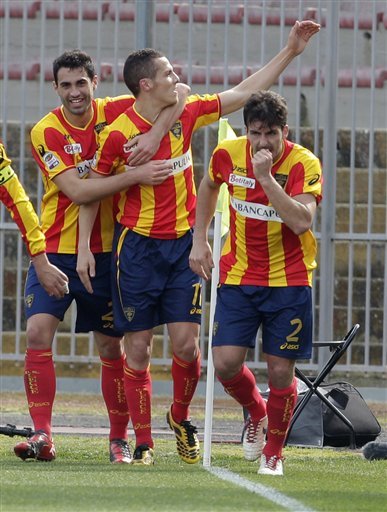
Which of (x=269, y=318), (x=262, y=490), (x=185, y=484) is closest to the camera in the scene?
(x=262, y=490)

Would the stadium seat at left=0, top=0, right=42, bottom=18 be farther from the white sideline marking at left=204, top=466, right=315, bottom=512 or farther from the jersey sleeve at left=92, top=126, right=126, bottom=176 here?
the white sideline marking at left=204, top=466, right=315, bottom=512

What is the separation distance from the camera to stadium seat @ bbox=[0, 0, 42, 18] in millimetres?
14742

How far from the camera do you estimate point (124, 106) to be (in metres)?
9.54

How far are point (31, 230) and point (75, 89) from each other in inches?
35.2

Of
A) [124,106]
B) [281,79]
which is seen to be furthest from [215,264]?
[281,79]


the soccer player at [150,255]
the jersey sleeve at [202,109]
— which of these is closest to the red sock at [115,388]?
the soccer player at [150,255]

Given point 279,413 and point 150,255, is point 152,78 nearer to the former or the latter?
point 150,255

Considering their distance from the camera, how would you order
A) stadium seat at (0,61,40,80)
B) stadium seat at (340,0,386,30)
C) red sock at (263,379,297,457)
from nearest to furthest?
red sock at (263,379,297,457), stadium seat at (340,0,386,30), stadium seat at (0,61,40,80)

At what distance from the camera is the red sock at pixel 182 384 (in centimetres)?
934

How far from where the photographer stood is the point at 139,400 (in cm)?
925

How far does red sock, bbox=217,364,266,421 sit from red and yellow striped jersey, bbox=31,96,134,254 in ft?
3.27

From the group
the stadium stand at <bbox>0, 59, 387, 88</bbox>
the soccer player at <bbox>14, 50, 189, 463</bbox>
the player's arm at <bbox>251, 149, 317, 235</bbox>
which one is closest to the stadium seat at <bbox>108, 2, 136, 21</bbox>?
the stadium stand at <bbox>0, 59, 387, 88</bbox>

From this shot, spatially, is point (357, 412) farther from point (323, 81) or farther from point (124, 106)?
point (323, 81)

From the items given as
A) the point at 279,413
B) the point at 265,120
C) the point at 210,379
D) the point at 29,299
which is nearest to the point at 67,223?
the point at 29,299
